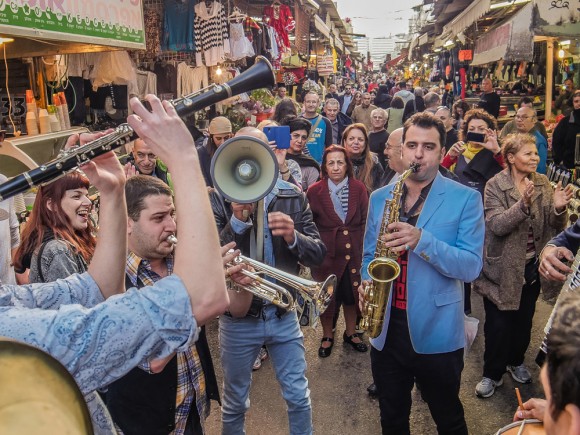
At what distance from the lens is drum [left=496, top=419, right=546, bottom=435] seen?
1.49 metres

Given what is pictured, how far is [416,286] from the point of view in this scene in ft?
9.49

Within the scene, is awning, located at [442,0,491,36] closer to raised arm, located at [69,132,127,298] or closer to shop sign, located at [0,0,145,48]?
shop sign, located at [0,0,145,48]

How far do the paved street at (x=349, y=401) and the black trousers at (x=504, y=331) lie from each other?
248 millimetres

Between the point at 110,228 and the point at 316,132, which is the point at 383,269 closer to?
the point at 110,228

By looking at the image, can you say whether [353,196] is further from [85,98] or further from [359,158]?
[85,98]

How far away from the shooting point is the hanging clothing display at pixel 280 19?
1053 cm

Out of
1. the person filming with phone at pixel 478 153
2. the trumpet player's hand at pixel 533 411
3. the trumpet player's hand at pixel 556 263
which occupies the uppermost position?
the person filming with phone at pixel 478 153

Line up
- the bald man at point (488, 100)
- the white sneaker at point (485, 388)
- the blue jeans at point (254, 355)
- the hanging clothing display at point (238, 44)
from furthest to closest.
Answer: the bald man at point (488, 100) < the hanging clothing display at point (238, 44) < the white sneaker at point (485, 388) < the blue jeans at point (254, 355)

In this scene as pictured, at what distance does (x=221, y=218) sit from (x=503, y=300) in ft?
7.24

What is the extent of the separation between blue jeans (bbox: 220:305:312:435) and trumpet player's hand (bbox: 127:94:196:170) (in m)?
1.88

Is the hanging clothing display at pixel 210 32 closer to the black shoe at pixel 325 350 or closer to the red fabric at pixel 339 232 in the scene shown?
the red fabric at pixel 339 232

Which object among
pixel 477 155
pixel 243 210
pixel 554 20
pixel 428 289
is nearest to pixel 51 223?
pixel 243 210

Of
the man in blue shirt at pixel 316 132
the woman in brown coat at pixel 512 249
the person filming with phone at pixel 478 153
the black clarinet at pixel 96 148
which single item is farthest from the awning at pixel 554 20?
the black clarinet at pixel 96 148

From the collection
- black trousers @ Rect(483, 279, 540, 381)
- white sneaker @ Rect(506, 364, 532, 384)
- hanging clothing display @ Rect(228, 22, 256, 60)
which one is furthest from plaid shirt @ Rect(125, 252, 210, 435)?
hanging clothing display @ Rect(228, 22, 256, 60)
